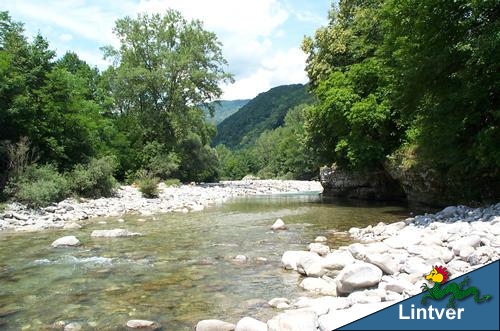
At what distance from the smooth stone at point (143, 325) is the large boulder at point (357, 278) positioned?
2.79 metres

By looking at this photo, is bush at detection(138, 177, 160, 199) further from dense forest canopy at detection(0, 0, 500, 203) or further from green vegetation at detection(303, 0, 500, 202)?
green vegetation at detection(303, 0, 500, 202)

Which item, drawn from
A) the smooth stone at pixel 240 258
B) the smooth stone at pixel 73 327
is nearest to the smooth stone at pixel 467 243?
the smooth stone at pixel 240 258

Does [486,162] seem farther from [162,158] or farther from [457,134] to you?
[162,158]

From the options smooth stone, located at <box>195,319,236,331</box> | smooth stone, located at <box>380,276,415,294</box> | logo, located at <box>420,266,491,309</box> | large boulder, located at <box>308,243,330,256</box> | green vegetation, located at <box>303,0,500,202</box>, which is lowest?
smooth stone, located at <box>195,319,236,331</box>

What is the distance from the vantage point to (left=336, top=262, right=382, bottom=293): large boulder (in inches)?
252

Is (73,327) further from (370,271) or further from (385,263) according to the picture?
(385,263)

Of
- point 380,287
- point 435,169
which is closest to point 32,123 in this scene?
point 435,169

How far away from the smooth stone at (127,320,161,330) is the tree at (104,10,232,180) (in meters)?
37.1

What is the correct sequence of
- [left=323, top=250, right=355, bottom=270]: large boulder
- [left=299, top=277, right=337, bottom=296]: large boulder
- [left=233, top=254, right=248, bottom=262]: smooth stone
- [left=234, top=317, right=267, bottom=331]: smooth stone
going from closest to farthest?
[left=234, top=317, right=267, bottom=331]: smooth stone
[left=299, top=277, right=337, bottom=296]: large boulder
[left=323, top=250, right=355, bottom=270]: large boulder
[left=233, top=254, right=248, bottom=262]: smooth stone

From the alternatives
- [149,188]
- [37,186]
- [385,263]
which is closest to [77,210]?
[37,186]

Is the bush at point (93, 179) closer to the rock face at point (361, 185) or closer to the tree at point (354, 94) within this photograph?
the tree at point (354, 94)

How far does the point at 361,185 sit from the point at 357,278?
2068 centimetres

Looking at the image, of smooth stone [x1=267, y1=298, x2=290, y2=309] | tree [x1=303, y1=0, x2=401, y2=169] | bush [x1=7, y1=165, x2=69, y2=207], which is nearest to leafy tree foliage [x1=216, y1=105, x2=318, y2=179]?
tree [x1=303, y1=0, x2=401, y2=169]

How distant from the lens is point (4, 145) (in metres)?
20.0
